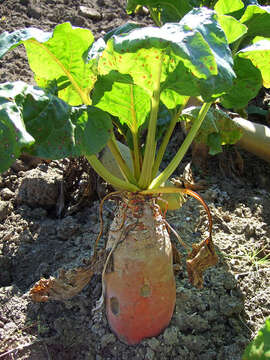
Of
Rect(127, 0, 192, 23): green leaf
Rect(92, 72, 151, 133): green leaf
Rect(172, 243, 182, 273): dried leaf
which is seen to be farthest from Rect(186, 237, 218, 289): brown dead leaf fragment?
Rect(127, 0, 192, 23): green leaf

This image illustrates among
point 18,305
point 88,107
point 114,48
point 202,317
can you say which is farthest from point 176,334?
point 114,48

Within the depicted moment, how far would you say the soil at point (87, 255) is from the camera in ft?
5.32

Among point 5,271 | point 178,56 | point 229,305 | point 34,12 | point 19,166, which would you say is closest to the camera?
point 178,56

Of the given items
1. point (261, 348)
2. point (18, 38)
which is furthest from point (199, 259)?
point (18, 38)

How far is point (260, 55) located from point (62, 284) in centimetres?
115

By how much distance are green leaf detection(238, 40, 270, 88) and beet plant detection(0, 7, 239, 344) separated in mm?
229

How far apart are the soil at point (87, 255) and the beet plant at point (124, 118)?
151 millimetres

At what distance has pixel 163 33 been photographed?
3.40 feet

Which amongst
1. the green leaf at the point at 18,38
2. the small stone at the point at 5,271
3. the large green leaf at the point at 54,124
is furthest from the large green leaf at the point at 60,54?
the small stone at the point at 5,271

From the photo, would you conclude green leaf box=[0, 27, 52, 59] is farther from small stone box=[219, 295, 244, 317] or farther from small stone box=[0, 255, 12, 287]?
small stone box=[219, 295, 244, 317]

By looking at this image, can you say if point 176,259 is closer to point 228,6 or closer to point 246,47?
point 246,47

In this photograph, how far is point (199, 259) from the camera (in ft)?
5.18

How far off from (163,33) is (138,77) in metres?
0.26

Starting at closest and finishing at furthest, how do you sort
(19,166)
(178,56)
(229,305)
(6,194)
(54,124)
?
1. (178,56)
2. (54,124)
3. (229,305)
4. (6,194)
5. (19,166)
